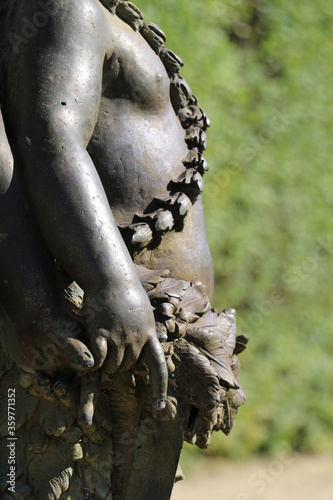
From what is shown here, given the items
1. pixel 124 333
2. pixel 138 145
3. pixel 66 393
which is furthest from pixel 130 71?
pixel 66 393

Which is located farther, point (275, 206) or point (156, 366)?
point (275, 206)

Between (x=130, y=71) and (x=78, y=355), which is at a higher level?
(x=130, y=71)

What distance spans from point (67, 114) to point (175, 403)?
2.44 feet

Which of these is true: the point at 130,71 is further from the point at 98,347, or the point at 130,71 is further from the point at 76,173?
the point at 98,347

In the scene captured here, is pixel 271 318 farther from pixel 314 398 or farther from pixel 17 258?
pixel 17 258

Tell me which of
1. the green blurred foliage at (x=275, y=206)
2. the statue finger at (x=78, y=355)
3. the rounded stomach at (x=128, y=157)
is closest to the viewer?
the statue finger at (x=78, y=355)

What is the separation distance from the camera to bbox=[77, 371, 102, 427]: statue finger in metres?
2.02

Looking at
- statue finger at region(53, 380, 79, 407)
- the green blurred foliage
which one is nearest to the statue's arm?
statue finger at region(53, 380, 79, 407)

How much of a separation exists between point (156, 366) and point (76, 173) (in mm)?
477

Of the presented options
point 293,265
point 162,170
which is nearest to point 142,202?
point 162,170

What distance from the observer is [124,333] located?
79.4 inches

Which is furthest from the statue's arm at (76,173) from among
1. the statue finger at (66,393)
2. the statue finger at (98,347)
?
the statue finger at (66,393)

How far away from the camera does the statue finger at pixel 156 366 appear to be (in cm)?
205

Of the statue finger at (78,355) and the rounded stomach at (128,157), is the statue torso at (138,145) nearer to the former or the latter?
the rounded stomach at (128,157)
